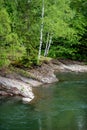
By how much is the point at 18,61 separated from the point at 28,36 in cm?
696

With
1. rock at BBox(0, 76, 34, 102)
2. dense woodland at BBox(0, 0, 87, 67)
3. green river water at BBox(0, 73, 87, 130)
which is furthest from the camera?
dense woodland at BBox(0, 0, 87, 67)

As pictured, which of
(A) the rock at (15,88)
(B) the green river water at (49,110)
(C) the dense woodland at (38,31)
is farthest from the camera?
(C) the dense woodland at (38,31)

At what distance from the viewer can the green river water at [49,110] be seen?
24.6 metres

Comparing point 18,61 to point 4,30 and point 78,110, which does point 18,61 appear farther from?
point 78,110

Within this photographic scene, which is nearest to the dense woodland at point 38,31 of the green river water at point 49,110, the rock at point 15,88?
the rock at point 15,88

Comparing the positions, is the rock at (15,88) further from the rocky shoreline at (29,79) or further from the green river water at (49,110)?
the green river water at (49,110)

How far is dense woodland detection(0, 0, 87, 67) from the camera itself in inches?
1405

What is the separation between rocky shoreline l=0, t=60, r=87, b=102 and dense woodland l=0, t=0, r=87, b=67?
1310 millimetres

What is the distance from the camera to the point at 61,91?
35.8 metres

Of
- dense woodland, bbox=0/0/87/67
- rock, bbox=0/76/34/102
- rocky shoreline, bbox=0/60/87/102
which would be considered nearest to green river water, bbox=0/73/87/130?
rock, bbox=0/76/34/102

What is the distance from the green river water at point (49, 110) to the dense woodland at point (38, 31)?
4824 mm

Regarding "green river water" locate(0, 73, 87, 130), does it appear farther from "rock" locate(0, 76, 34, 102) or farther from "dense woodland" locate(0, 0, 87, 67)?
"dense woodland" locate(0, 0, 87, 67)

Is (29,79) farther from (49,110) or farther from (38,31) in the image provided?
(49,110)

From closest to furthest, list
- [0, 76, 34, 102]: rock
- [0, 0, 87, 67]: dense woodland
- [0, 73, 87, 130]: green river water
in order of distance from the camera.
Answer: [0, 73, 87, 130]: green river water < [0, 76, 34, 102]: rock < [0, 0, 87, 67]: dense woodland
